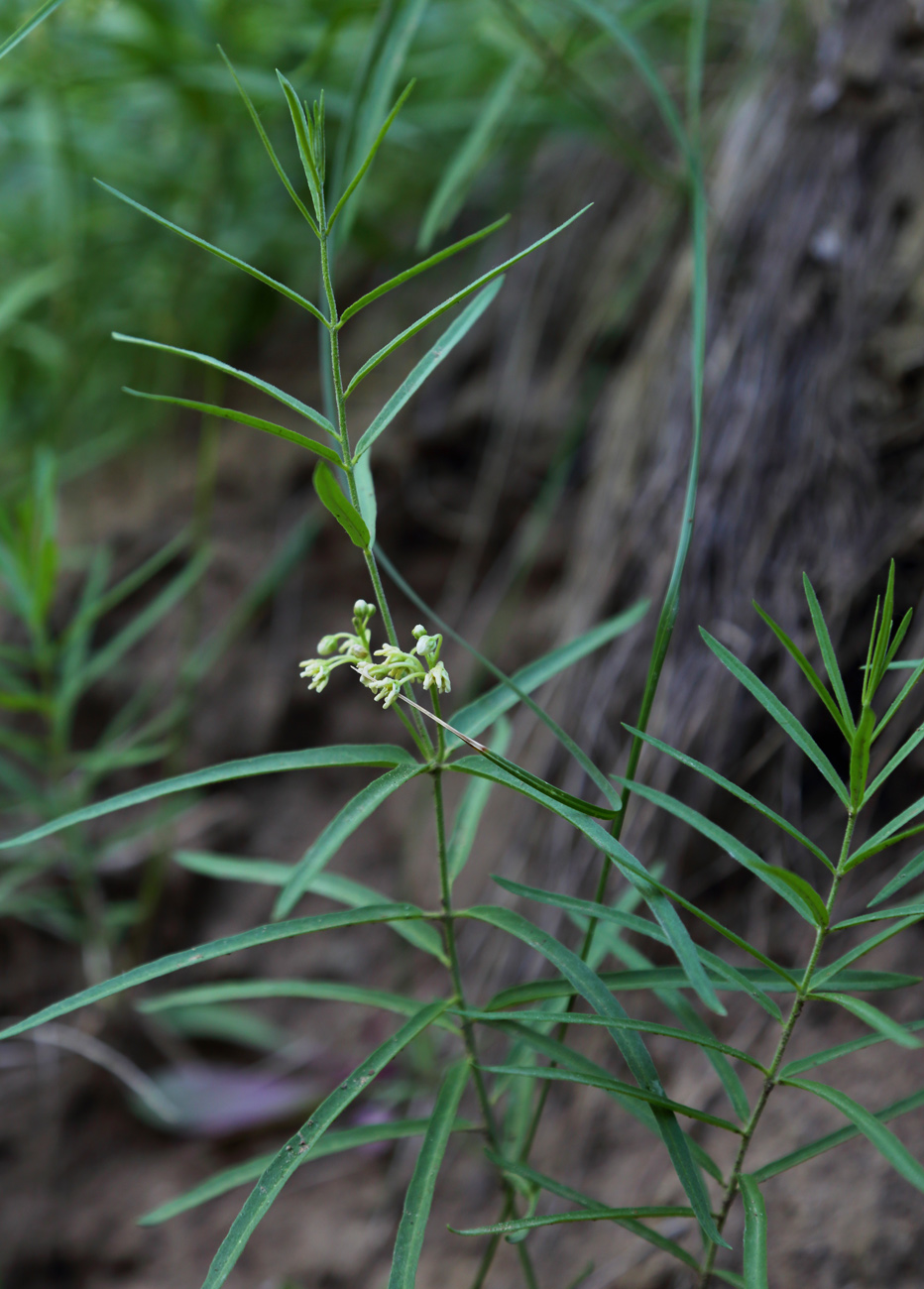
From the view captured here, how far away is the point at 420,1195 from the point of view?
0.49 meters

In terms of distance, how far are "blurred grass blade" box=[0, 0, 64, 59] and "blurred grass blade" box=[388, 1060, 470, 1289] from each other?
0.73m

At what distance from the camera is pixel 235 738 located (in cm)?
146

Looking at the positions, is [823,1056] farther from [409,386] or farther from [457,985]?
[409,386]

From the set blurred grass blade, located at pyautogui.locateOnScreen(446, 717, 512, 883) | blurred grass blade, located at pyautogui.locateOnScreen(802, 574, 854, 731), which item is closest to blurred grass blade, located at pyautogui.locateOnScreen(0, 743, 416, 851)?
blurred grass blade, located at pyautogui.locateOnScreen(446, 717, 512, 883)

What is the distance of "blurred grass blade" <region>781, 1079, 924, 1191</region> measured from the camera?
1.29 feet

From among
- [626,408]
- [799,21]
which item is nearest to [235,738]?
[626,408]

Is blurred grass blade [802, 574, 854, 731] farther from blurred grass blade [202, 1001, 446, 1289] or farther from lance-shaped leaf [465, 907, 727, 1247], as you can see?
blurred grass blade [202, 1001, 446, 1289]

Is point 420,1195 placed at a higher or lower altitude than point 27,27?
lower

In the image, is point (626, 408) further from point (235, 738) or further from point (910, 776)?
point (235, 738)

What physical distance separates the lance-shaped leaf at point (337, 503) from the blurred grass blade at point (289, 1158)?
28 centimetres

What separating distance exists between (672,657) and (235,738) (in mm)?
814

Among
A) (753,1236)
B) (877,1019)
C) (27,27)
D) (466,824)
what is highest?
(27,27)

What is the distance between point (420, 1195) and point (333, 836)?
214 mm

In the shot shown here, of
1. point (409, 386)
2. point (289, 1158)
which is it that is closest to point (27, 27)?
point (409, 386)
